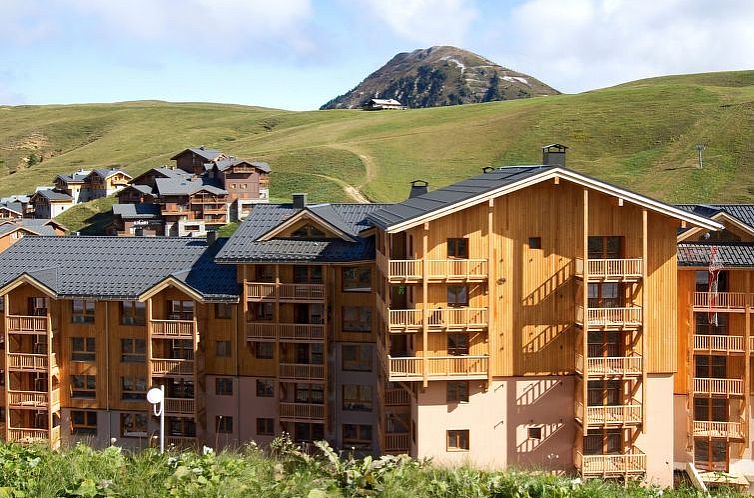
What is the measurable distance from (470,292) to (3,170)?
198m

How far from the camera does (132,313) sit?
3706cm

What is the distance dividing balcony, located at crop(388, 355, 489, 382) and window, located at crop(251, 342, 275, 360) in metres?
8.96

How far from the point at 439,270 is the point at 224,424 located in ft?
46.8

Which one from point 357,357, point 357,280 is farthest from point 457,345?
point 357,280

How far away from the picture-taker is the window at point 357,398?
36.2 m

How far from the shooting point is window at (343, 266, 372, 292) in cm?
3594

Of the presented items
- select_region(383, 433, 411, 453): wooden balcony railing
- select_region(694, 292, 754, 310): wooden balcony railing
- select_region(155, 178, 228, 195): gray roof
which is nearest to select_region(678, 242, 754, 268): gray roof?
select_region(694, 292, 754, 310): wooden balcony railing

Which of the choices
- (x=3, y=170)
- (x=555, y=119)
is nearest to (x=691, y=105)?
(x=555, y=119)

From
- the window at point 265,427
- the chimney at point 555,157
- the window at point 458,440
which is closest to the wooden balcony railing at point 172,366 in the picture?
the window at point 265,427

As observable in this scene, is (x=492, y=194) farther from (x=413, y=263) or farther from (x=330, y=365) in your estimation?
(x=330, y=365)

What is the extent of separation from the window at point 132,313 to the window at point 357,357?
988cm

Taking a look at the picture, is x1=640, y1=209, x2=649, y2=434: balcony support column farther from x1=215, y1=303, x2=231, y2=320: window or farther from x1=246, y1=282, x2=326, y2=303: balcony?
x1=215, y1=303, x2=231, y2=320: window

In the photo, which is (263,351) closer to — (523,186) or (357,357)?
(357,357)

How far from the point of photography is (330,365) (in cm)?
3594
